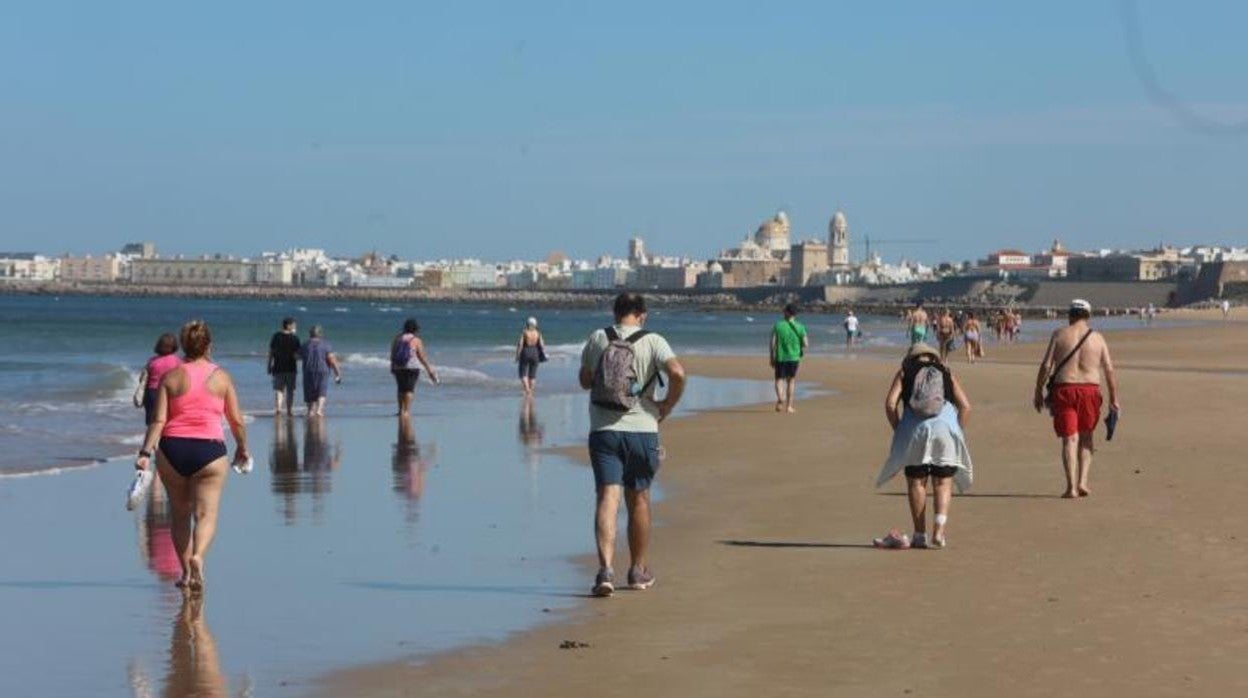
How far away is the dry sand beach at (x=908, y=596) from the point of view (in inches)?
258

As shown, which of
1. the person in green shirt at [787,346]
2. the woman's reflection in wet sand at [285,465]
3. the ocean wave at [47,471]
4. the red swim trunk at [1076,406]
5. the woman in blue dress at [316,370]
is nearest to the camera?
the red swim trunk at [1076,406]

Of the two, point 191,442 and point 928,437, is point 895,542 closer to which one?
point 928,437

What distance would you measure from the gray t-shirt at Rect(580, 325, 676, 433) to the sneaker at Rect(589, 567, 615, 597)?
1.98 ft

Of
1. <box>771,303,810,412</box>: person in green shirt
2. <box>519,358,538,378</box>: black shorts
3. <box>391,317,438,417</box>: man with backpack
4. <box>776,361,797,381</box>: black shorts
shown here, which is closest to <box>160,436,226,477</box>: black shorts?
<box>391,317,438,417</box>: man with backpack

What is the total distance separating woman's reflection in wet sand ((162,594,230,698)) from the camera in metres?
6.45

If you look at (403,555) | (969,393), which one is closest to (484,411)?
(969,393)

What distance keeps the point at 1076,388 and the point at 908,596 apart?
3.96 m

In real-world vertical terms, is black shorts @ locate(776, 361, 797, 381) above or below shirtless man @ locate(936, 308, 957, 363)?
above

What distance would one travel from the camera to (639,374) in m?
8.41

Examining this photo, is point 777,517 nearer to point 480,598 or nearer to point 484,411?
point 480,598

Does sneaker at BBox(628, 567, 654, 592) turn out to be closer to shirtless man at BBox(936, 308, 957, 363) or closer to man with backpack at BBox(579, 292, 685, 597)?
man with backpack at BBox(579, 292, 685, 597)

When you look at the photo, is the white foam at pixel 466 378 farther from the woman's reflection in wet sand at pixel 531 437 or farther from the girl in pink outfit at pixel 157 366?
the girl in pink outfit at pixel 157 366

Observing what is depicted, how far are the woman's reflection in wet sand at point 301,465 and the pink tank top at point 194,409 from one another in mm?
2537

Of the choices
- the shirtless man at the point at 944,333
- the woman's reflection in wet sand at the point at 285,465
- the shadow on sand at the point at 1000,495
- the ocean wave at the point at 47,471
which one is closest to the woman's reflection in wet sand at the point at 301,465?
the woman's reflection in wet sand at the point at 285,465
